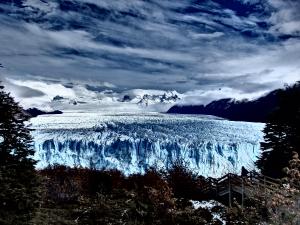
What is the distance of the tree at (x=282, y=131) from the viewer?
31.9 metres

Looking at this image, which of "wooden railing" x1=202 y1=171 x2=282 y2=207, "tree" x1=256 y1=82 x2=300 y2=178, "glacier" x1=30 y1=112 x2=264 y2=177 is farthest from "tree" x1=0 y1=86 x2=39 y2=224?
"glacier" x1=30 y1=112 x2=264 y2=177

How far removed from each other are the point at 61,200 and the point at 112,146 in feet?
162

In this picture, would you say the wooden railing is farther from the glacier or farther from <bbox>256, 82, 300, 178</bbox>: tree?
the glacier

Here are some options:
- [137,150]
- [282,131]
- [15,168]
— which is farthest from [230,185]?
[137,150]

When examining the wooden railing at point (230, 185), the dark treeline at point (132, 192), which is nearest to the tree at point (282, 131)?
the dark treeline at point (132, 192)

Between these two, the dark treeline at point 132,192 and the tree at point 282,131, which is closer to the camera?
the dark treeline at point 132,192

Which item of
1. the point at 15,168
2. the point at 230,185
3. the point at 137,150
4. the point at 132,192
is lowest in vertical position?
the point at 137,150

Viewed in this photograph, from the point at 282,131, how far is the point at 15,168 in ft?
82.8

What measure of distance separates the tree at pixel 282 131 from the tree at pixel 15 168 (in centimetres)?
2187

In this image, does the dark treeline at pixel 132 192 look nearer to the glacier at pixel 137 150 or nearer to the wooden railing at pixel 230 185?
the wooden railing at pixel 230 185

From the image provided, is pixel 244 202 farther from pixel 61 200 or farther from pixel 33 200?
pixel 33 200

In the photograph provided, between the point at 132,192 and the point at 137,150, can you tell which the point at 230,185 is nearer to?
the point at 132,192

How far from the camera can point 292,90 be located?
115ft

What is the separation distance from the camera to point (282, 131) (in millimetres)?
34250
